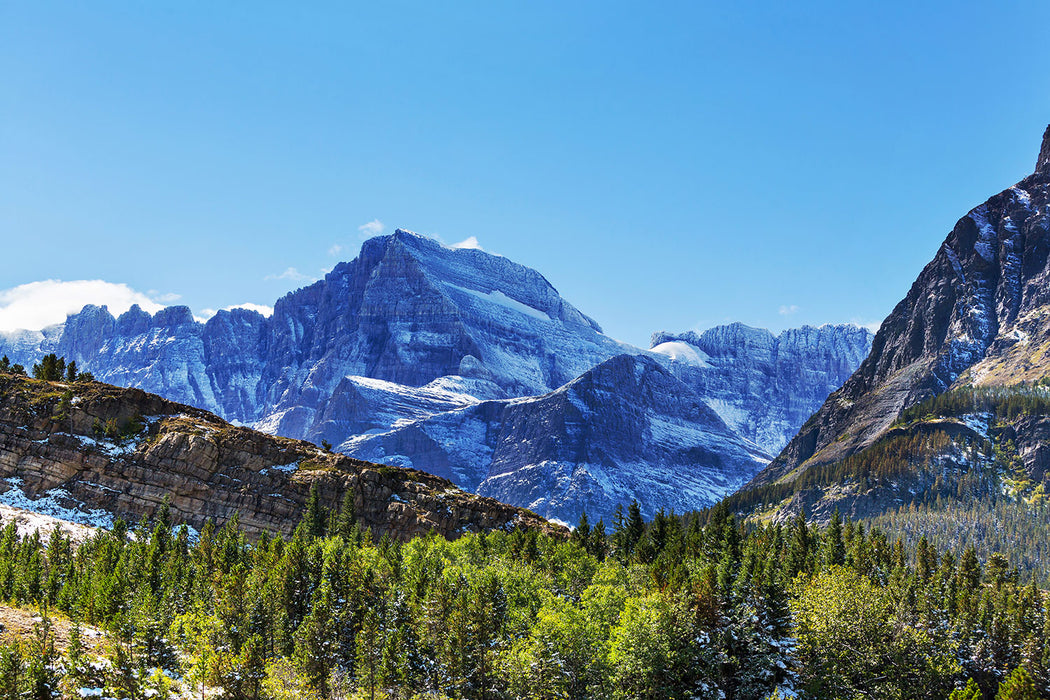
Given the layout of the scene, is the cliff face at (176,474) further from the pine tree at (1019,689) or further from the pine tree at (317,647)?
the pine tree at (1019,689)

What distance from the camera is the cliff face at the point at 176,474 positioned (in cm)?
16975

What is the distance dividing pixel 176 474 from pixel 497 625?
10772cm

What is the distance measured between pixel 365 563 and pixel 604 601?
33560 mm

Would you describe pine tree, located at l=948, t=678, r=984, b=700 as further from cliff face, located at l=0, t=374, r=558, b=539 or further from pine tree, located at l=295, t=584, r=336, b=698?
cliff face, located at l=0, t=374, r=558, b=539

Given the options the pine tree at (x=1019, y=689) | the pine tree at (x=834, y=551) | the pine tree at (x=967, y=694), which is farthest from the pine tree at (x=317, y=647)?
the pine tree at (x=834, y=551)

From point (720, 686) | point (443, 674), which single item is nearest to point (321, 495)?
point (443, 674)

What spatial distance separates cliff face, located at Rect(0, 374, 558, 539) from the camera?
557 feet

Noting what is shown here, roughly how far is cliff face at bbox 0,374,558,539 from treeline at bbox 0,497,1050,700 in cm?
4227

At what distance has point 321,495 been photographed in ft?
579

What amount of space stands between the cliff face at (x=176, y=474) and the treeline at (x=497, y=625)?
139ft

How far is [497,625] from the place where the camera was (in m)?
95.9

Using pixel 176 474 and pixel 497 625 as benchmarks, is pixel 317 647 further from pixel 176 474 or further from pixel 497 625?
pixel 176 474

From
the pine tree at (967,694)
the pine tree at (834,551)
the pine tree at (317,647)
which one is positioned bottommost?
the pine tree at (967,694)

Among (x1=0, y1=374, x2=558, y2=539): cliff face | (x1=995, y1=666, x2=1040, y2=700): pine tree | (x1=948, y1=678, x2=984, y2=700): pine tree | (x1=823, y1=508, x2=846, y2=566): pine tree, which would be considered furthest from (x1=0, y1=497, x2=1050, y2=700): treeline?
(x1=0, y1=374, x2=558, y2=539): cliff face
